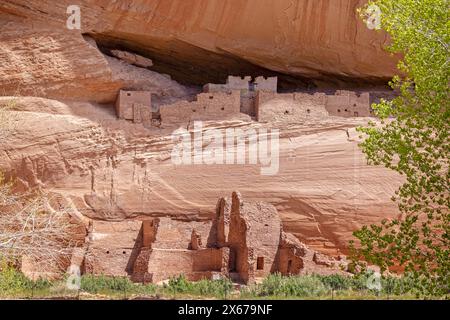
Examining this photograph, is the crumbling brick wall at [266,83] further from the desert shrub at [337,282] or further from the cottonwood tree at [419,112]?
the cottonwood tree at [419,112]

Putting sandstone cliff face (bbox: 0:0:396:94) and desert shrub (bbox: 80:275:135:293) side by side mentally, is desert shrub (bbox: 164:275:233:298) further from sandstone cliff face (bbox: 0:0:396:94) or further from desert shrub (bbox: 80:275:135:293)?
sandstone cliff face (bbox: 0:0:396:94)

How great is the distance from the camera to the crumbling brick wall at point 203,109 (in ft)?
68.8

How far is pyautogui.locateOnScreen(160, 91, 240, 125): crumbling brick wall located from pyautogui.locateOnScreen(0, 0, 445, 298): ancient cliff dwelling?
0.10 ft

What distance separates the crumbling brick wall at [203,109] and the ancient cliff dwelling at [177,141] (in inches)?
1.1

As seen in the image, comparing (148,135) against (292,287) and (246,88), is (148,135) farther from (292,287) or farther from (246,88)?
(292,287)

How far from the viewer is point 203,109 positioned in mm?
21078

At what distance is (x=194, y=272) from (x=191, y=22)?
19.7 ft

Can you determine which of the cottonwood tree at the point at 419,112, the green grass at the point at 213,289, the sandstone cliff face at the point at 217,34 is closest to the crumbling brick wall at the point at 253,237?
the green grass at the point at 213,289

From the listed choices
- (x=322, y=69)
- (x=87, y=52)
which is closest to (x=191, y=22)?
(x=87, y=52)

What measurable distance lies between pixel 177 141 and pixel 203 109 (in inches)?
40.4

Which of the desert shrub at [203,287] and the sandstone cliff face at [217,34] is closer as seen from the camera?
the desert shrub at [203,287]

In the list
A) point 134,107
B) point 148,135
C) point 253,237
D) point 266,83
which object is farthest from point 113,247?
point 266,83

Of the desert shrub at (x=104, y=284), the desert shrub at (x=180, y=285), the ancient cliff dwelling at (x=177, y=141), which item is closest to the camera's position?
the desert shrub at (x=180, y=285)

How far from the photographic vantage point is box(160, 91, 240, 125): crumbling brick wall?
21.0 metres
